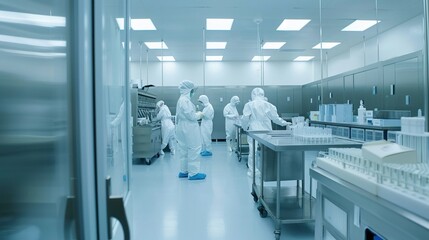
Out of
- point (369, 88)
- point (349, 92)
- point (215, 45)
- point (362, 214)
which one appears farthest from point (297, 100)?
point (362, 214)

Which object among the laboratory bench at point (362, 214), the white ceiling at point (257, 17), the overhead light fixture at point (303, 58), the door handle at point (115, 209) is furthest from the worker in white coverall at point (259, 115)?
the overhead light fixture at point (303, 58)

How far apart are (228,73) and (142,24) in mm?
4232

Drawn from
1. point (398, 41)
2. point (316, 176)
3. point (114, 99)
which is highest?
Result: point (398, 41)

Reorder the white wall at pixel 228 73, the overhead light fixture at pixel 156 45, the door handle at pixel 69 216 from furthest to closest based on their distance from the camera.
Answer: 1. the white wall at pixel 228 73
2. the overhead light fixture at pixel 156 45
3. the door handle at pixel 69 216

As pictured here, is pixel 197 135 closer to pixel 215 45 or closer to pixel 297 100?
pixel 215 45

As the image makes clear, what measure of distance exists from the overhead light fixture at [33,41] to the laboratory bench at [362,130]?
3.89 metres

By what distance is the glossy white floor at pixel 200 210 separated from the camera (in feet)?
7.13

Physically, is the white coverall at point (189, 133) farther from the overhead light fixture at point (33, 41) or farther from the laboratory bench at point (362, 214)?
the overhead light fixture at point (33, 41)

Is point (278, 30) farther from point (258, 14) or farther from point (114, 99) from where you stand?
point (114, 99)

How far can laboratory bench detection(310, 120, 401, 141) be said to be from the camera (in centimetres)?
352

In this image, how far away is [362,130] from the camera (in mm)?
4059

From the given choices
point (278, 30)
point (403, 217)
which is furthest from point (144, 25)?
point (403, 217)

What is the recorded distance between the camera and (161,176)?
4051 mm

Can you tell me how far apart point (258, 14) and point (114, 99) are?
4.71 meters
